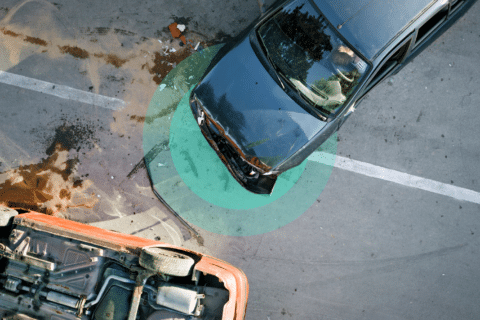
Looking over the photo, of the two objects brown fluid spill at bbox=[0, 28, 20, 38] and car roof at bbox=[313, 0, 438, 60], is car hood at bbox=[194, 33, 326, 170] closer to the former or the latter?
car roof at bbox=[313, 0, 438, 60]

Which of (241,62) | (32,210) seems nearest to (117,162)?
(32,210)

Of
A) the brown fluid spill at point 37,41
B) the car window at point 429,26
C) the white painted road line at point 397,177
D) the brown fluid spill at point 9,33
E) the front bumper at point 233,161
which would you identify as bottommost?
the white painted road line at point 397,177

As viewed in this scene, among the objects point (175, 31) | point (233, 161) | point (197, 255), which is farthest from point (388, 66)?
point (197, 255)

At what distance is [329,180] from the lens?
14.1ft

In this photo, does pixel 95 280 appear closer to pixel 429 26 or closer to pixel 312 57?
pixel 312 57

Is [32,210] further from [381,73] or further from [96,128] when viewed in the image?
[381,73]

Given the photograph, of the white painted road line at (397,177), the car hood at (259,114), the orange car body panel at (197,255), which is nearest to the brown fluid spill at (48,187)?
the orange car body panel at (197,255)

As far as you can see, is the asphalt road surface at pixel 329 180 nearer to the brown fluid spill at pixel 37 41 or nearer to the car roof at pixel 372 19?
the brown fluid spill at pixel 37 41

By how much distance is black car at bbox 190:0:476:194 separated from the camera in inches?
125

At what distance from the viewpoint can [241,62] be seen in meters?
3.40

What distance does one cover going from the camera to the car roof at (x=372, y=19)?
10.3ft
